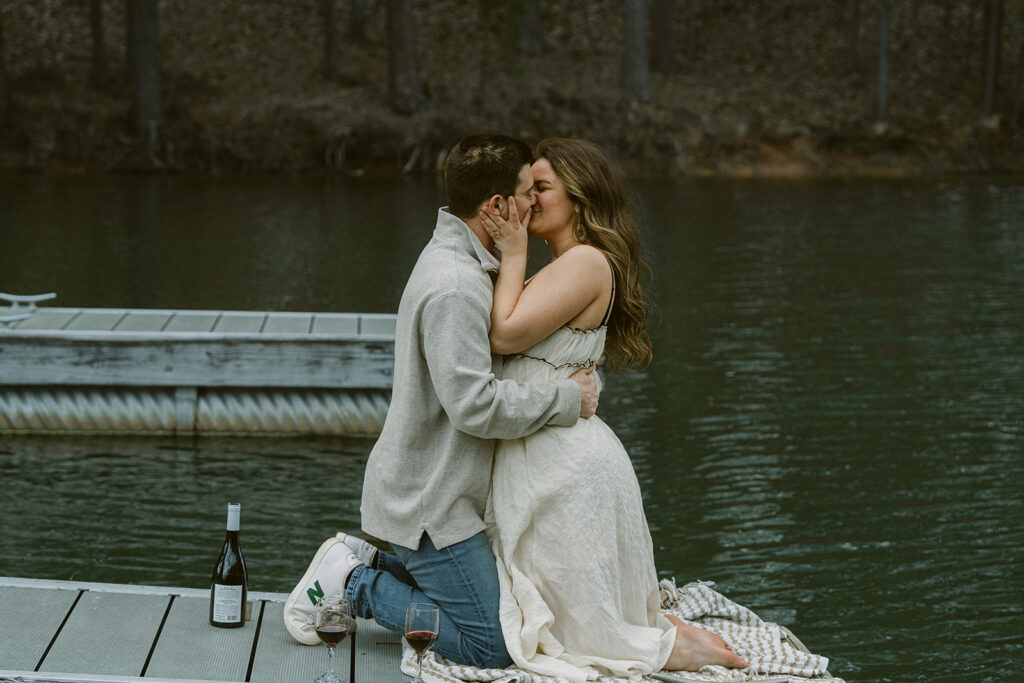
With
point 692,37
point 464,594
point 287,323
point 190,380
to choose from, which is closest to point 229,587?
point 464,594

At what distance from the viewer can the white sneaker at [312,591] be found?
454cm

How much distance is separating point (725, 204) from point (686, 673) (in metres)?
20.1

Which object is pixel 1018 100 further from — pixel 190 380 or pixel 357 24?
pixel 190 380

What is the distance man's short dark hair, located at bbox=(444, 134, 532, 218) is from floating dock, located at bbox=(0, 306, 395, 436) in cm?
470

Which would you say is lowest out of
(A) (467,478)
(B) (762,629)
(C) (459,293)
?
(B) (762,629)

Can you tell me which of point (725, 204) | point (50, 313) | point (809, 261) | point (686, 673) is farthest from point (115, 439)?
point (725, 204)

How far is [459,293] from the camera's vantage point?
4.07 metres

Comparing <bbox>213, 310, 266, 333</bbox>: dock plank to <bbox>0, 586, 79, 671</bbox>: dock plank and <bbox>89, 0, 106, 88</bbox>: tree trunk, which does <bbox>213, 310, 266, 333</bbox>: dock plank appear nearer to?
<bbox>0, 586, 79, 671</bbox>: dock plank

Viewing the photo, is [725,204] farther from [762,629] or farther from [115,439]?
[762,629]

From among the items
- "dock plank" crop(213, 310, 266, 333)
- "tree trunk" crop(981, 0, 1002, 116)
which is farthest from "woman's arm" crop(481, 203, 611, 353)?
"tree trunk" crop(981, 0, 1002, 116)

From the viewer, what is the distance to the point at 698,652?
4438 millimetres

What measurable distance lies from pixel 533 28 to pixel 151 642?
33955 millimetres

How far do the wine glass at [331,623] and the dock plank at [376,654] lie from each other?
0.16 m

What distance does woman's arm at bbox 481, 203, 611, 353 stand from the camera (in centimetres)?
422
